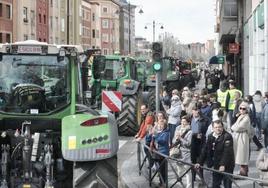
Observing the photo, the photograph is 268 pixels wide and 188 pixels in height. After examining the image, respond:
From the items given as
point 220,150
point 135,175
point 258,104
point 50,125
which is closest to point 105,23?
point 258,104

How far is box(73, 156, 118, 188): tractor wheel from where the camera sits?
7.94 m

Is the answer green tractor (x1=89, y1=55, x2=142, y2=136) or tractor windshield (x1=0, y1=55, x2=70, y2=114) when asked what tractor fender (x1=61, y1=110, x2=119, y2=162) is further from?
green tractor (x1=89, y1=55, x2=142, y2=136)

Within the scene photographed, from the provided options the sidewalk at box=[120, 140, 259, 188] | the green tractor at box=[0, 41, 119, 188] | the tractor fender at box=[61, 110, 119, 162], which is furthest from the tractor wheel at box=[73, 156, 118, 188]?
the sidewalk at box=[120, 140, 259, 188]

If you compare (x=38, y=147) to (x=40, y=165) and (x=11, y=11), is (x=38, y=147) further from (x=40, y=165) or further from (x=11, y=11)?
(x=11, y=11)

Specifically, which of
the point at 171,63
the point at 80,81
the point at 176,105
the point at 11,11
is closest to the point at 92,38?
the point at 11,11

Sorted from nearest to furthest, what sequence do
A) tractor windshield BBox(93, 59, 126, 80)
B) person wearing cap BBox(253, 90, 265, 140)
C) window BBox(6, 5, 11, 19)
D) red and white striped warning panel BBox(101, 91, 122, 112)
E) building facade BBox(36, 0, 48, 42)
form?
1. red and white striped warning panel BBox(101, 91, 122, 112)
2. person wearing cap BBox(253, 90, 265, 140)
3. tractor windshield BBox(93, 59, 126, 80)
4. window BBox(6, 5, 11, 19)
5. building facade BBox(36, 0, 48, 42)

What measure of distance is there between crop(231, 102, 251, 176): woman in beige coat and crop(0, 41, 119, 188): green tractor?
409cm

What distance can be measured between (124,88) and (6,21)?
135 ft

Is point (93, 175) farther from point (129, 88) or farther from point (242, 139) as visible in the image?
point (129, 88)

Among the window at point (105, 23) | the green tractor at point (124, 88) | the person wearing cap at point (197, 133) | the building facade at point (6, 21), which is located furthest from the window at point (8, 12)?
the window at point (105, 23)

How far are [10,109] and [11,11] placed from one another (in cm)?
5364

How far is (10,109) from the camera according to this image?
884cm

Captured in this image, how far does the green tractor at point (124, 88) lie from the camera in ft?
64.2

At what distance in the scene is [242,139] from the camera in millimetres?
12383
